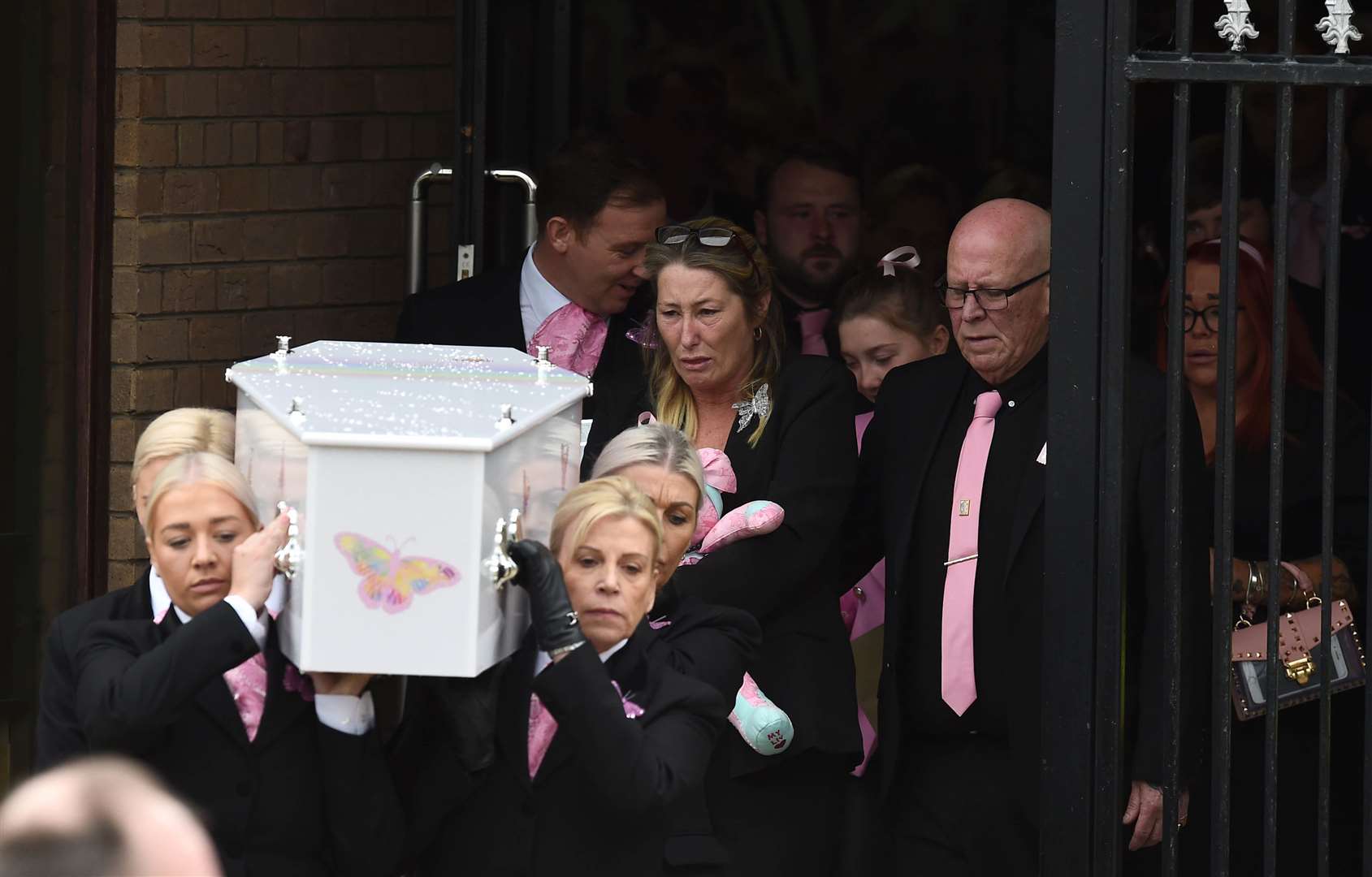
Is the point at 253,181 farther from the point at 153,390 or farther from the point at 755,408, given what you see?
the point at 755,408

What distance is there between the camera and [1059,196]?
3584 millimetres

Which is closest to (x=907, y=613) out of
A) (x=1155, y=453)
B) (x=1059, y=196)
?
(x=1155, y=453)

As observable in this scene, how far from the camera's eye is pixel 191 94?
5.00 m

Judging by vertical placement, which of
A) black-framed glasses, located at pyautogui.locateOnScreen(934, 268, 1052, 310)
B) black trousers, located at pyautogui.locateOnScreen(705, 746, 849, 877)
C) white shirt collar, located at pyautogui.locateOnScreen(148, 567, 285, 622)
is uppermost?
black-framed glasses, located at pyautogui.locateOnScreen(934, 268, 1052, 310)

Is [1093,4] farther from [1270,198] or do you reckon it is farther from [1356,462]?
[1270,198]

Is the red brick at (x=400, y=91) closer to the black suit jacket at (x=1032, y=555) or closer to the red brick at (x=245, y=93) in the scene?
the red brick at (x=245, y=93)

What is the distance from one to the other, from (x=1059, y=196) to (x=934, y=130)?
331 cm

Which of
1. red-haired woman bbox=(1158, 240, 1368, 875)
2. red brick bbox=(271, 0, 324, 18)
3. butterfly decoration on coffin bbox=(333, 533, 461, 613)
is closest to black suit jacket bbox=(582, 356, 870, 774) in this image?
red-haired woman bbox=(1158, 240, 1368, 875)

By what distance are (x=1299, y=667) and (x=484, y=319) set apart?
188cm

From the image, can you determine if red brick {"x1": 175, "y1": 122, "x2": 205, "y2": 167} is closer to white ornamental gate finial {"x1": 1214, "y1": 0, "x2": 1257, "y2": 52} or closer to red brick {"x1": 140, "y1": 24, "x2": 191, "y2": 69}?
red brick {"x1": 140, "y1": 24, "x2": 191, "y2": 69}

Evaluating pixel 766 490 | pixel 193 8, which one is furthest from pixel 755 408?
pixel 193 8

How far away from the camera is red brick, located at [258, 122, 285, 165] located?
5.17 metres

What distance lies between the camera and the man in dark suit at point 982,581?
3.75 metres

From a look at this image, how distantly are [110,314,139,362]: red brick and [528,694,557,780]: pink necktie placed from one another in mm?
2065
